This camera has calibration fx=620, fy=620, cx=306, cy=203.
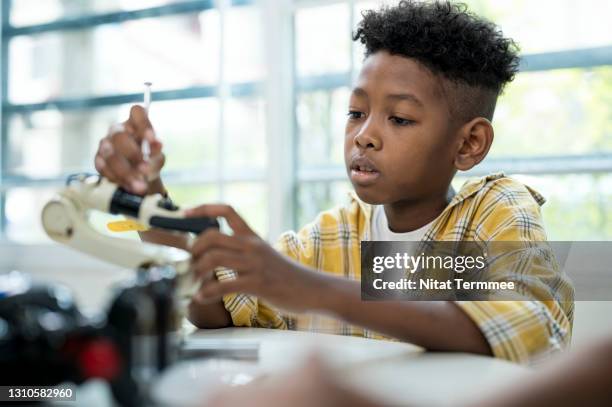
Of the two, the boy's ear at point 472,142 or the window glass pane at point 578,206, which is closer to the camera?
the boy's ear at point 472,142

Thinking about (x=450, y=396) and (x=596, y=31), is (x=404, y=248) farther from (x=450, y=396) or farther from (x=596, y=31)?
(x=596, y=31)

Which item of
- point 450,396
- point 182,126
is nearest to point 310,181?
point 182,126

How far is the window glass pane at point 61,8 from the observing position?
2.47 metres

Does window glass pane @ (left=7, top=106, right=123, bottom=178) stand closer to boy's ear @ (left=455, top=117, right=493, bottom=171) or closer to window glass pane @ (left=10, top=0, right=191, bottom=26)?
window glass pane @ (left=10, top=0, right=191, bottom=26)

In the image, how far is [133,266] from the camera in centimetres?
72

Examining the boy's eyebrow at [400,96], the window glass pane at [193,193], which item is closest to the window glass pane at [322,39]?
the window glass pane at [193,193]

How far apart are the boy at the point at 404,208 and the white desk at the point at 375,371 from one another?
0.11 feet

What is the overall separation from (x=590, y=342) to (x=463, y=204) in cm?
71

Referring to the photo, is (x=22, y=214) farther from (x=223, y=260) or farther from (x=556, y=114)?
(x=223, y=260)

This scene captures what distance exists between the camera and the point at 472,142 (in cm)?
126

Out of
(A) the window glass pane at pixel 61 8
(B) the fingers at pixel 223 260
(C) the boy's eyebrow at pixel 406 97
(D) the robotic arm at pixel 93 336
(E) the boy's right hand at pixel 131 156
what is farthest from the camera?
(A) the window glass pane at pixel 61 8

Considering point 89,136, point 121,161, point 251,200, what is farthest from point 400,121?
point 89,136

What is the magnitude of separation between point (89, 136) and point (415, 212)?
177 cm

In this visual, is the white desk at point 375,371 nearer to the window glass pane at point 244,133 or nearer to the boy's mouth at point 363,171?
the boy's mouth at point 363,171
